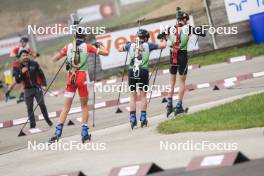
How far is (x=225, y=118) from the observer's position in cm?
1683

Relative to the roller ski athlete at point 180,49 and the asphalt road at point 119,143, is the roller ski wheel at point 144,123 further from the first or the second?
the roller ski athlete at point 180,49

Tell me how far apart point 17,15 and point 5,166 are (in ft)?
167

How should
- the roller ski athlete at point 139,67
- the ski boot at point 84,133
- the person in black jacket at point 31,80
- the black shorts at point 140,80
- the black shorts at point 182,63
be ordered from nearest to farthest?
the ski boot at point 84,133 < the roller ski athlete at point 139,67 < the black shorts at point 140,80 < the black shorts at point 182,63 < the person in black jacket at point 31,80

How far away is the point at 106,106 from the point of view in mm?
24641

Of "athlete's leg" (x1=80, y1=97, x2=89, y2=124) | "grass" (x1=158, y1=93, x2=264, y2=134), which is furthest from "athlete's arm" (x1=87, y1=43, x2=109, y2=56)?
"grass" (x1=158, y1=93, x2=264, y2=134)

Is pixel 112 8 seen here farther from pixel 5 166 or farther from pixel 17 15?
pixel 5 166

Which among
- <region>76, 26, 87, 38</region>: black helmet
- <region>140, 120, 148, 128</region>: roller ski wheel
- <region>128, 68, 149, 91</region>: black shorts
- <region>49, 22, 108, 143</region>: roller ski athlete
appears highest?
<region>76, 26, 87, 38</region>: black helmet

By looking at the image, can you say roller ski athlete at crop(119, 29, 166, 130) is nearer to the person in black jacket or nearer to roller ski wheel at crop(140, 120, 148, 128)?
roller ski wheel at crop(140, 120, 148, 128)

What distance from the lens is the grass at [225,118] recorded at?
1588cm

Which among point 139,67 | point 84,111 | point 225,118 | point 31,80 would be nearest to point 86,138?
point 84,111

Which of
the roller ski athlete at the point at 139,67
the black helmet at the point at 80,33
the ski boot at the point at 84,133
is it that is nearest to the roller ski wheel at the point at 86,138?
the ski boot at the point at 84,133

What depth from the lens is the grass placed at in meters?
15.9

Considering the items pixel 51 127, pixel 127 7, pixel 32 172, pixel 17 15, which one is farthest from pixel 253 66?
pixel 17 15

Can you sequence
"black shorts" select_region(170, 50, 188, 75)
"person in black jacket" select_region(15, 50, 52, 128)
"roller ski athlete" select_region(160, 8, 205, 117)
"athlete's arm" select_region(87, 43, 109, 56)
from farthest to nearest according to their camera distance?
"person in black jacket" select_region(15, 50, 52, 128), "black shorts" select_region(170, 50, 188, 75), "roller ski athlete" select_region(160, 8, 205, 117), "athlete's arm" select_region(87, 43, 109, 56)
